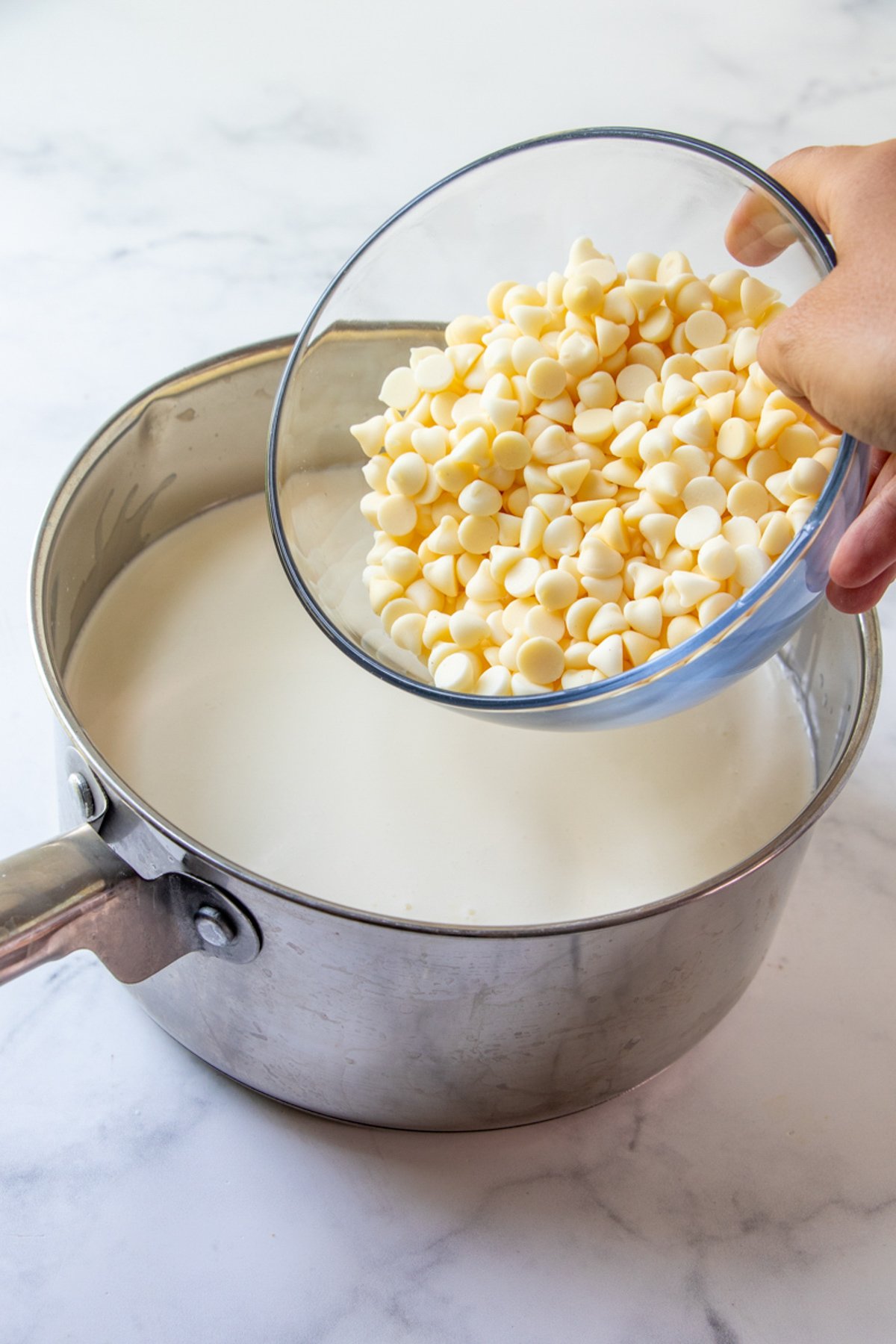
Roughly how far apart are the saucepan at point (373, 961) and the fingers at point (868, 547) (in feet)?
0.25

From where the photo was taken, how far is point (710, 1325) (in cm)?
60

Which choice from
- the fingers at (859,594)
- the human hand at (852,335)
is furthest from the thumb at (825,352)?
the fingers at (859,594)

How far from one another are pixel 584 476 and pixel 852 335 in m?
0.16

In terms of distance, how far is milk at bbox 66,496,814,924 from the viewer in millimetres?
700

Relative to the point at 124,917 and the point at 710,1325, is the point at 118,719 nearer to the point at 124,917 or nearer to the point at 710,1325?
the point at 124,917

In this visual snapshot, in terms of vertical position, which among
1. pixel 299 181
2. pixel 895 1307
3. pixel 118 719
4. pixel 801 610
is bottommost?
pixel 895 1307

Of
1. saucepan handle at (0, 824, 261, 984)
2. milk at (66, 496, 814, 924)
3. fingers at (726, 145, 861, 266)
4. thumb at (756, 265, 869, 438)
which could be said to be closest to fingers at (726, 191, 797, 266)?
fingers at (726, 145, 861, 266)

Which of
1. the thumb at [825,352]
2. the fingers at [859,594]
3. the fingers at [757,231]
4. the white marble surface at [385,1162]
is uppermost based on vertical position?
the fingers at [757,231]

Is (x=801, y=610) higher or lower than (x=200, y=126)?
lower

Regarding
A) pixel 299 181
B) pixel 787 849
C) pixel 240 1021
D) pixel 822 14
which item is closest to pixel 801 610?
pixel 787 849

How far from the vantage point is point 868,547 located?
0.56 m

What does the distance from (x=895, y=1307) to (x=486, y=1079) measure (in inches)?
8.6

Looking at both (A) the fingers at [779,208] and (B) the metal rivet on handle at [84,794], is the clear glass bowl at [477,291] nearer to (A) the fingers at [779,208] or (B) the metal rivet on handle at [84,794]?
(A) the fingers at [779,208]

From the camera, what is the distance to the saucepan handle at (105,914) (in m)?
0.52
